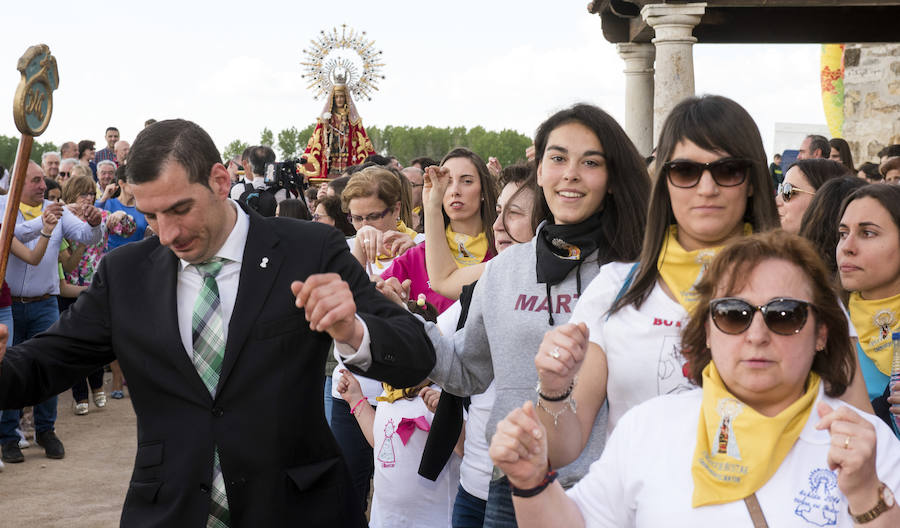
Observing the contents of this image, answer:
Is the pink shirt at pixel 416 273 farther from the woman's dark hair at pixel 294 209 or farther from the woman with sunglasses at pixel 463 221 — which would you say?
the woman's dark hair at pixel 294 209

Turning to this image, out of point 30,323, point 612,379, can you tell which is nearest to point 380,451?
point 612,379

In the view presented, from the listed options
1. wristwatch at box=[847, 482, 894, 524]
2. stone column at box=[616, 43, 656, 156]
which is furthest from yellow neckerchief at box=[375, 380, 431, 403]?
stone column at box=[616, 43, 656, 156]

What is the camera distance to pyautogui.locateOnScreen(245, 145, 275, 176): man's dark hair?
399 inches

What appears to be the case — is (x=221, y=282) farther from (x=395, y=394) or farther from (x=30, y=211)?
(x=30, y=211)

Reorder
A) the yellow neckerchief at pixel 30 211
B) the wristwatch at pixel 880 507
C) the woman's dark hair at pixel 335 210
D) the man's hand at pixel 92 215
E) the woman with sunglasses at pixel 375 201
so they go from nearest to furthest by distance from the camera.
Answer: the wristwatch at pixel 880 507 < the woman with sunglasses at pixel 375 201 < the woman's dark hair at pixel 335 210 < the yellow neckerchief at pixel 30 211 < the man's hand at pixel 92 215

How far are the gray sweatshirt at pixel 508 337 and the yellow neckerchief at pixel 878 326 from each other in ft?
4.16

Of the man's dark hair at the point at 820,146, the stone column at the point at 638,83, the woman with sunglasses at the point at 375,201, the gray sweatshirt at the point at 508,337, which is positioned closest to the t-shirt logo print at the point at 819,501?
the gray sweatshirt at the point at 508,337

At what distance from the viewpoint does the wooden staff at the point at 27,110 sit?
2.75 metres

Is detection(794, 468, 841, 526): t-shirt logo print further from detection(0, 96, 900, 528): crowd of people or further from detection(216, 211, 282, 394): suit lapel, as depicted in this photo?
detection(216, 211, 282, 394): suit lapel

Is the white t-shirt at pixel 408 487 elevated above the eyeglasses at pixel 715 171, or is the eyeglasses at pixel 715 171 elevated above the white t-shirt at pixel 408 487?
the eyeglasses at pixel 715 171

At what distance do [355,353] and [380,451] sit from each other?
5.73 feet

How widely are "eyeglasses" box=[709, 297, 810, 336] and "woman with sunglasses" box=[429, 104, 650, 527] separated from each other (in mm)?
878

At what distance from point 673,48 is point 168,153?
9.39 meters

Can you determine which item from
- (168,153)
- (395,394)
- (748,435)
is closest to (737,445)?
(748,435)
